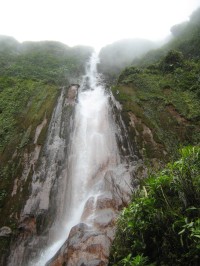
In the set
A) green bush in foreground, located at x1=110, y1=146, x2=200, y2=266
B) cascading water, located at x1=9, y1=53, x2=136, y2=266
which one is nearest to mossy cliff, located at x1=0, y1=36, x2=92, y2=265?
cascading water, located at x1=9, y1=53, x2=136, y2=266

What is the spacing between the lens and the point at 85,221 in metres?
8.61

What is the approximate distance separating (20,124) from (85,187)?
6243 millimetres

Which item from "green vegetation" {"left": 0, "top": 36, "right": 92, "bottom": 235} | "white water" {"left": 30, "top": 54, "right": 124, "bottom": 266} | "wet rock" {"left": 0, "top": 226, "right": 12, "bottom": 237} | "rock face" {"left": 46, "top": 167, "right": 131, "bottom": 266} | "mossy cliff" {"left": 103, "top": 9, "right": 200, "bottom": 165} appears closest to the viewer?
"rock face" {"left": 46, "top": 167, "right": 131, "bottom": 266}

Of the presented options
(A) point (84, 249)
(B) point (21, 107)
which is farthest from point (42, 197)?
(B) point (21, 107)

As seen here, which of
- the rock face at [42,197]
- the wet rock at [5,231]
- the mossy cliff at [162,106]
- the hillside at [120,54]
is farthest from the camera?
the hillside at [120,54]

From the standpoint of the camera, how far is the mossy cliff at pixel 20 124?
10.5 metres

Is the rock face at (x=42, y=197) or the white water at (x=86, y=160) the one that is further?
the white water at (x=86, y=160)

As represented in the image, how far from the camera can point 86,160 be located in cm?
1198

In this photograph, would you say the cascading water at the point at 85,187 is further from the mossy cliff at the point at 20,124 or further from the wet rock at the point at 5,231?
the wet rock at the point at 5,231

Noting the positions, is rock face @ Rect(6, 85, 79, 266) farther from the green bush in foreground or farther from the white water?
the green bush in foreground

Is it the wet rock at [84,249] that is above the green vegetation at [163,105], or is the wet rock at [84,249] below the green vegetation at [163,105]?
below

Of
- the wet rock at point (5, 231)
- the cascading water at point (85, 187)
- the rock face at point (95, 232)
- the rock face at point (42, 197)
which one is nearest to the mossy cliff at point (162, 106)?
the cascading water at point (85, 187)

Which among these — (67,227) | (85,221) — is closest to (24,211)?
(67,227)

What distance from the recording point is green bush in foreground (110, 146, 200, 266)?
160 inches
